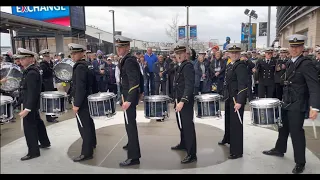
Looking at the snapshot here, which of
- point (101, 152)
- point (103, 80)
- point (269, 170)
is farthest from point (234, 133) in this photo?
point (103, 80)

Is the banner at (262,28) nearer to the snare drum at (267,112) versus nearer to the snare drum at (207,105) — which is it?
the snare drum at (207,105)

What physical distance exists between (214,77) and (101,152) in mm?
6204

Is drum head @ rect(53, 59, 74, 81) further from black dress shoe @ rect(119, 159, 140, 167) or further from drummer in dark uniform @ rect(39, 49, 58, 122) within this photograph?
black dress shoe @ rect(119, 159, 140, 167)

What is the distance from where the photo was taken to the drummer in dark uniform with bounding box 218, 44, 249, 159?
13.5ft

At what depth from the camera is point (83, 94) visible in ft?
13.4

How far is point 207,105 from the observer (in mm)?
4301

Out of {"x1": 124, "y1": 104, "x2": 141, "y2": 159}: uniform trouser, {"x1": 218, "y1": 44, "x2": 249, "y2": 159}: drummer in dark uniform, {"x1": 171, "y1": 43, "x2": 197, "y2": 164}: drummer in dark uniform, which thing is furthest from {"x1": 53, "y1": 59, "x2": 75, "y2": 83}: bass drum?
{"x1": 218, "y1": 44, "x2": 249, "y2": 159}: drummer in dark uniform

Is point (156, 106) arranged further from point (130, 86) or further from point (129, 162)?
point (129, 162)

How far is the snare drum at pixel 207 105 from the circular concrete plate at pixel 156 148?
2.29 feet

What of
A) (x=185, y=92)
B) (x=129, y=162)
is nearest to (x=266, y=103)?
(x=185, y=92)

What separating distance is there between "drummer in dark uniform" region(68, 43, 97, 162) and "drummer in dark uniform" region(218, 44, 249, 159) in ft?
7.23

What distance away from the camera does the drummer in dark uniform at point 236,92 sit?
411 centimetres

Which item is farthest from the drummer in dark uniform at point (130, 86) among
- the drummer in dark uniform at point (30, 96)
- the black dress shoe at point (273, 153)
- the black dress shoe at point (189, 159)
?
the black dress shoe at point (273, 153)
